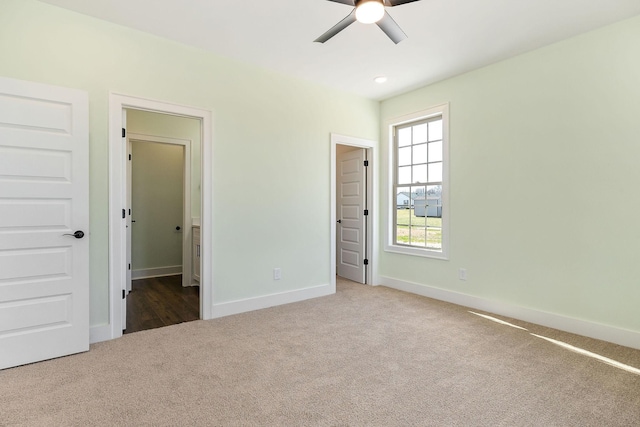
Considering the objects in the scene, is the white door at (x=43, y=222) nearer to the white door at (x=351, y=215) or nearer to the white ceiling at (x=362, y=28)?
the white ceiling at (x=362, y=28)

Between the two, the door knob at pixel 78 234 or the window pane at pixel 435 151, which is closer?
the door knob at pixel 78 234

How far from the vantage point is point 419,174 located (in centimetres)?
457

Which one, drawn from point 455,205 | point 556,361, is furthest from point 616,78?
A: point 556,361

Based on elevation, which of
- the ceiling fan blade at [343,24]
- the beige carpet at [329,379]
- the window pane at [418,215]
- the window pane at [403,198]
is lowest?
the beige carpet at [329,379]

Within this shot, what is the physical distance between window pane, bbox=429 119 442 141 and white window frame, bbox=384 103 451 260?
11cm

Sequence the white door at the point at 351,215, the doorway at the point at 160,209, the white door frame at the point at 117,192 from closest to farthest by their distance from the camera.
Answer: the white door frame at the point at 117,192 → the doorway at the point at 160,209 → the white door at the point at 351,215

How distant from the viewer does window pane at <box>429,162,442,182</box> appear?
14.1 feet

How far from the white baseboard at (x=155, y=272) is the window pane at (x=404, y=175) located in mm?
4069

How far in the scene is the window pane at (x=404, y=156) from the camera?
474cm

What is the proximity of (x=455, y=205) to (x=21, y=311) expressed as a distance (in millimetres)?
4258

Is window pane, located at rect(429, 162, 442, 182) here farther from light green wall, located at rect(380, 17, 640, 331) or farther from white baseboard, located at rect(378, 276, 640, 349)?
white baseboard, located at rect(378, 276, 640, 349)

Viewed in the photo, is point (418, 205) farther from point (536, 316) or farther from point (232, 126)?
point (232, 126)

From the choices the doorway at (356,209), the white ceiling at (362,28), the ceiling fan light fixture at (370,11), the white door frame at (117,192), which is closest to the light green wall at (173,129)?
the white door frame at (117,192)

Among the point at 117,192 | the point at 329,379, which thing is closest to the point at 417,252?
the point at 329,379
